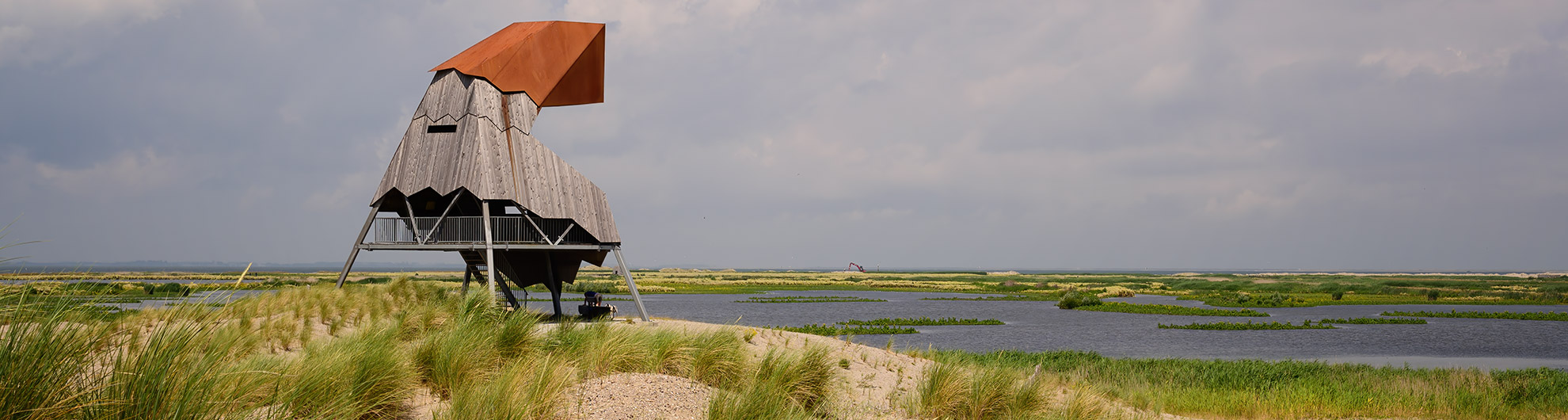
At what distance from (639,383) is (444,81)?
1557cm

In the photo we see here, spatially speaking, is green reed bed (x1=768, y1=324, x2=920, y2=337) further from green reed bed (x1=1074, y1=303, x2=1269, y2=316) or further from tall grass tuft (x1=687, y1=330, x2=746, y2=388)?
green reed bed (x1=1074, y1=303, x2=1269, y2=316)

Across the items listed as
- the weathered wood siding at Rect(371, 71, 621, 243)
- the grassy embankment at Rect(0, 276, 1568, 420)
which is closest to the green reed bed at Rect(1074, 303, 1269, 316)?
the grassy embankment at Rect(0, 276, 1568, 420)

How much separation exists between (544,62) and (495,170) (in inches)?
170

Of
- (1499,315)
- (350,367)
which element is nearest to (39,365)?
(350,367)

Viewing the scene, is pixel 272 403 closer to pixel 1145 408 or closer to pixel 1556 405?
pixel 1145 408

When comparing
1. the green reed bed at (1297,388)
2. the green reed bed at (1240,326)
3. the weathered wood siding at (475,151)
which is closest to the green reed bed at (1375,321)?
the green reed bed at (1240,326)

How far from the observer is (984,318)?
141ft

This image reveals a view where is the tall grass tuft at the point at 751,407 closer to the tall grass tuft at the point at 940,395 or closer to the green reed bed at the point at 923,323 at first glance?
the tall grass tuft at the point at 940,395

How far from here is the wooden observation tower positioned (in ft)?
67.7

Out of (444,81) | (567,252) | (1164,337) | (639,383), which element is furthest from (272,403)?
(1164,337)

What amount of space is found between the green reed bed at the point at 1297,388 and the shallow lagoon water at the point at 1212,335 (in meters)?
5.65

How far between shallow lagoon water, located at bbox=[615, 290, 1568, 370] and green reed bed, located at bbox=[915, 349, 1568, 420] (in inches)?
223

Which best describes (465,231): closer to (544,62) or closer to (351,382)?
(544,62)

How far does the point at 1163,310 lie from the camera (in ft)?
162
